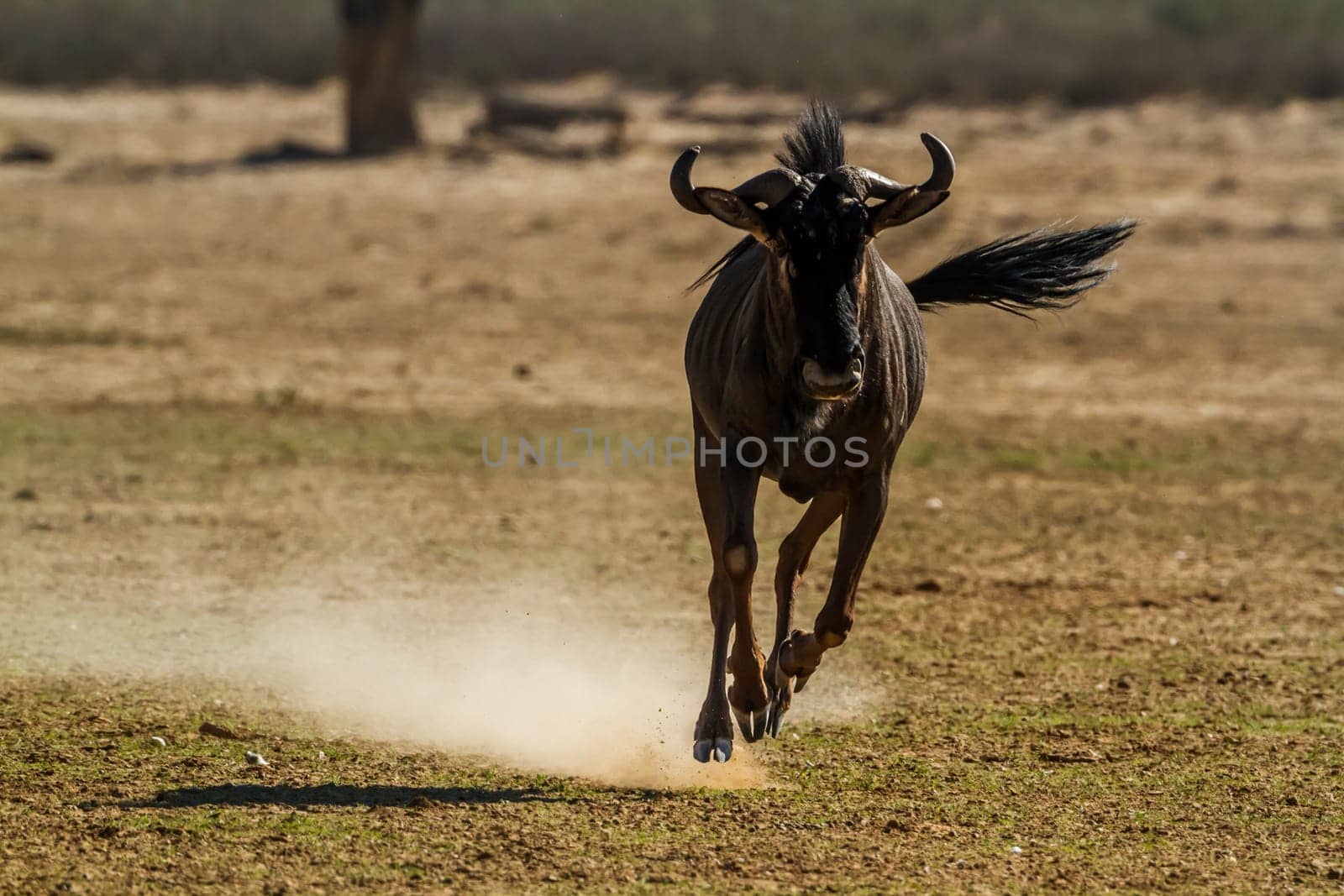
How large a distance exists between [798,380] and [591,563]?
4.08 m

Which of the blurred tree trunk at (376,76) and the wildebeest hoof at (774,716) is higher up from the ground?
the blurred tree trunk at (376,76)

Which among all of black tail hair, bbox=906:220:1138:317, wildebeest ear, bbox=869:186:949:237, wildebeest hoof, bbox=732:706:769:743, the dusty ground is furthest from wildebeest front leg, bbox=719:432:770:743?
black tail hair, bbox=906:220:1138:317

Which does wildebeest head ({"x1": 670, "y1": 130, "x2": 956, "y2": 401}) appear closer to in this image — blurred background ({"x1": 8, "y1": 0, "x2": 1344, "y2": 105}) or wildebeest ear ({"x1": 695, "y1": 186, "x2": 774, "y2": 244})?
wildebeest ear ({"x1": 695, "y1": 186, "x2": 774, "y2": 244})

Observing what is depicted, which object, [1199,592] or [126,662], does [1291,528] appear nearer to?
[1199,592]

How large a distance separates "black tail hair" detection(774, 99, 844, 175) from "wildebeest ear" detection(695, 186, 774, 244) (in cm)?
70

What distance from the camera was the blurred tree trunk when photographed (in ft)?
79.4

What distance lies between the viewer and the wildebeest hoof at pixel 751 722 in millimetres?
6535

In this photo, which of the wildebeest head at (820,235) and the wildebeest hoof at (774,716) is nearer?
the wildebeest head at (820,235)

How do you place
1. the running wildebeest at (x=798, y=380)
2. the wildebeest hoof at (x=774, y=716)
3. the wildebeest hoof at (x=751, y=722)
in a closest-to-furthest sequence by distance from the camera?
the running wildebeest at (x=798, y=380) → the wildebeest hoof at (x=751, y=722) → the wildebeest hoof at (x=774, y=716)

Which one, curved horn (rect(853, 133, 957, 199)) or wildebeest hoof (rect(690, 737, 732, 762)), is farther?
wildebeest hoof (rect(690, 737, 732, 762))

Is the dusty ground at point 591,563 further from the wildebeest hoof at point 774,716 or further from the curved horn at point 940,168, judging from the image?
the curved horn at point 940,168

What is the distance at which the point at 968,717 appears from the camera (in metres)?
7.40

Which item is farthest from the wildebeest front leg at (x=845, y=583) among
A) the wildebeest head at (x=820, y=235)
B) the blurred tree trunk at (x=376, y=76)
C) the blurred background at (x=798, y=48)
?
the blurred background at (x=798, y=48)

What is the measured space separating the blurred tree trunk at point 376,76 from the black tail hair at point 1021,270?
17.0 metres
